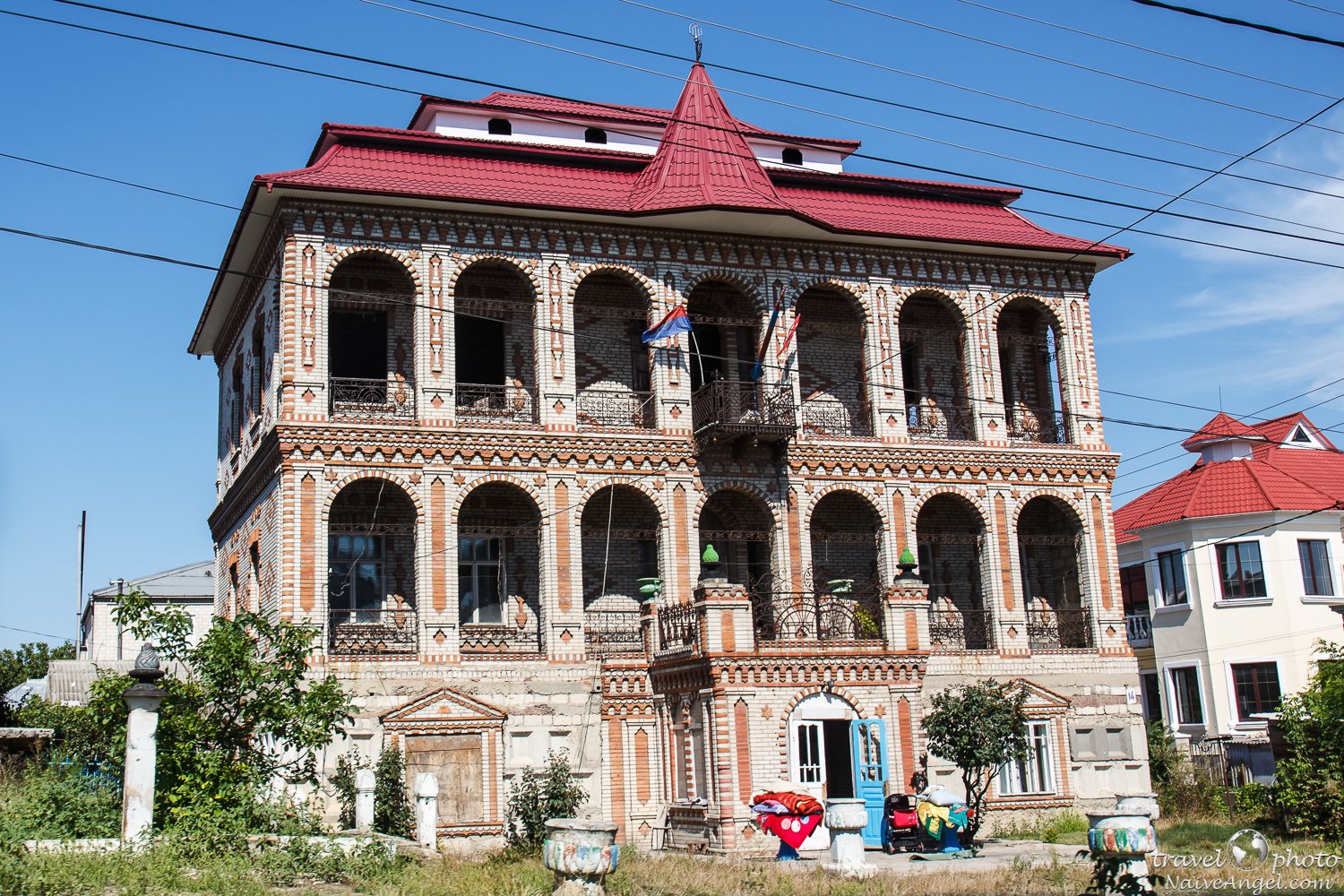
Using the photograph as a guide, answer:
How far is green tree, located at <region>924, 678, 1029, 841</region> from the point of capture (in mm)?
26750

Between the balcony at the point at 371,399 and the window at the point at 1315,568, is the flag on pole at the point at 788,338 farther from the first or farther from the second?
the window at the point at 1315,568

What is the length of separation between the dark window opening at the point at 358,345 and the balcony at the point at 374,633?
502 cm

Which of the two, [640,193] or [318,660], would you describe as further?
[640,193]

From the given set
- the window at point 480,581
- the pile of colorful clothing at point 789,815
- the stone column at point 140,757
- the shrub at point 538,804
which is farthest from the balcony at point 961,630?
the stone column at point 140,757

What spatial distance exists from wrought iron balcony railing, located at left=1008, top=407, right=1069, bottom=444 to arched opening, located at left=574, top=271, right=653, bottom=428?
29.9ft

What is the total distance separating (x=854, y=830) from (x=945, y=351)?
16.0 m

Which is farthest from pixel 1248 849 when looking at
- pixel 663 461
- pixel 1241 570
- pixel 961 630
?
pixel 1241 570

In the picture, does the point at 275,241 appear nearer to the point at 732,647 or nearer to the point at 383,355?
the point at 383,355

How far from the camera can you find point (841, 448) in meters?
31.6

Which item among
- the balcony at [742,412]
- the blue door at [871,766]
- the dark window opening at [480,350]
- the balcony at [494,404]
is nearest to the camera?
the blue door at [871,766]

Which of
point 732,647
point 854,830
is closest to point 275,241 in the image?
point 732,647

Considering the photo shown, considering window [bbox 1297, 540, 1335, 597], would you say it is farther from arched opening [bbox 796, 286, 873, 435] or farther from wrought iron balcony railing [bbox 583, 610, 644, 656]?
wrought iron balcony railing [bbox 583, 610, 644, 656]

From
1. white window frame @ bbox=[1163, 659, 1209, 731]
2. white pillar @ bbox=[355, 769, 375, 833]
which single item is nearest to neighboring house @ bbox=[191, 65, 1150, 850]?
white pillar @ bbox=[355, 769, 375, 833]

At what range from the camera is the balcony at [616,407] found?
31.2 metres
